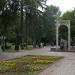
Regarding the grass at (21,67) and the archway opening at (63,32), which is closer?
the grass at (21,67)

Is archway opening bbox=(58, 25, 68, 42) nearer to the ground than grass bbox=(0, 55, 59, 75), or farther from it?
farther from it

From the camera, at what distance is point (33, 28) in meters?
84.9

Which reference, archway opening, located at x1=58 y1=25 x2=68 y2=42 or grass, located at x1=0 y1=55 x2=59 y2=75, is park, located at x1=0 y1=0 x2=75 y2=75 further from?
grass, located at x1=0 y1=55 x2=59 y2=75

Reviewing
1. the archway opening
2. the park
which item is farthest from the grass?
the archway opening

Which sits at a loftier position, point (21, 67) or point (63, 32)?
point (63, 32)

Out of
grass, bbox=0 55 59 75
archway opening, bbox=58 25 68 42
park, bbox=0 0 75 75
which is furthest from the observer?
archway opening, bbox=58 25 68 42

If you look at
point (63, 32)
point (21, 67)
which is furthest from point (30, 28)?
point (21, 67)

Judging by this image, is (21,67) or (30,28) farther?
(30,28)

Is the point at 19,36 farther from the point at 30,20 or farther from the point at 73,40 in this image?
the point at 73,40

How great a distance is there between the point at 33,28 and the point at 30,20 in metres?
7.45

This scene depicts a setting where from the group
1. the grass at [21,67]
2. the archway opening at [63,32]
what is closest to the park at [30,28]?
the archway opening at [63,32]

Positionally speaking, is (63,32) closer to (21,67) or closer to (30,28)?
(30,28)

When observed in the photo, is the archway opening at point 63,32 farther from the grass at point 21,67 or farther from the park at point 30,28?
the grass at point 21,67

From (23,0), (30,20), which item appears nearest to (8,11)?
(23,0)
